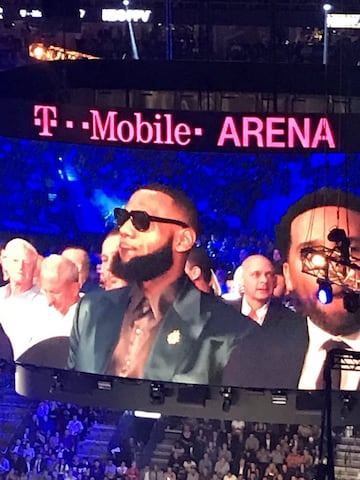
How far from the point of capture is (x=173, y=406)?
1308cm

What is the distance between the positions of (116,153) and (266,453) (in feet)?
14.6

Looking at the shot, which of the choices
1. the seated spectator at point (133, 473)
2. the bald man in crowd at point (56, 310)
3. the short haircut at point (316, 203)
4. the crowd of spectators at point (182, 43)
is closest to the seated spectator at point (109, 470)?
the seated spectator at point (133, 473)

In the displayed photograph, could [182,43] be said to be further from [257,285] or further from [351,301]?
[351,301]

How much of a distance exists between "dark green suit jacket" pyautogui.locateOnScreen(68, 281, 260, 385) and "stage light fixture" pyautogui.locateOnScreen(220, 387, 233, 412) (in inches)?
6.5

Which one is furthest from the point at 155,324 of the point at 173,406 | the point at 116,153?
the point at 116,153

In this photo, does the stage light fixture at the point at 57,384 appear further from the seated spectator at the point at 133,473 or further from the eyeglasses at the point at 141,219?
the eyeglasses at the point at 141,219

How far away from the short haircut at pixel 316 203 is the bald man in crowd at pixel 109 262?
1784 millimetres

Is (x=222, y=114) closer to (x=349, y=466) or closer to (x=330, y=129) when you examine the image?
(x=330, y=129)

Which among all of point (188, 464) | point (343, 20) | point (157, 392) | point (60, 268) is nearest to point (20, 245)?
point (60, 268)

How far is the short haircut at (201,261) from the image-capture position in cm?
1252

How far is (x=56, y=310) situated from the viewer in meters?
13.2

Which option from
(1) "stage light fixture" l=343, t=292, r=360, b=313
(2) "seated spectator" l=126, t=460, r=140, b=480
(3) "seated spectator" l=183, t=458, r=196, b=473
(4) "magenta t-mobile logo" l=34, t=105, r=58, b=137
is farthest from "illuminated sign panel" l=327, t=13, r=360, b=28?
(1) "stage light fixture" l=343, t=292, r=360, b=313

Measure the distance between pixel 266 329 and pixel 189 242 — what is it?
1.26 metres

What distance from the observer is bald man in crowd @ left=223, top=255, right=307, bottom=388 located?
12.5 meters
